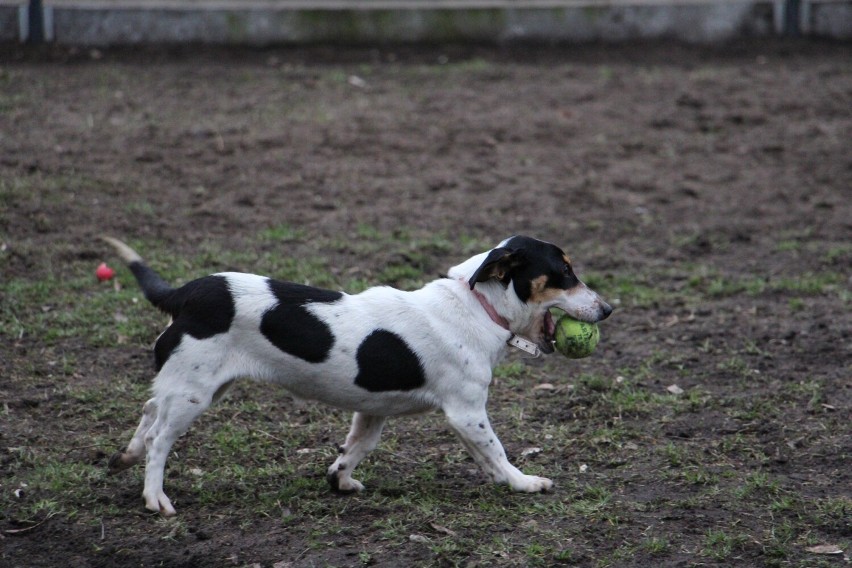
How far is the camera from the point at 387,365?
5289mm

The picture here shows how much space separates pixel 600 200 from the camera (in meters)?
10.3

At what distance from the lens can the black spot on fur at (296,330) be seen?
17.0ft

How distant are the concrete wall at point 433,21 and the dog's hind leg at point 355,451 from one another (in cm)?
892

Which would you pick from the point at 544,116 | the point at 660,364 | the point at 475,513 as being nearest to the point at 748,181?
the point at 544,116

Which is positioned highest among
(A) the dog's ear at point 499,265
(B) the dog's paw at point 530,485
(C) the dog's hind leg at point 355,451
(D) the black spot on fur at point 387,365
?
(A) the dog's ear at point 499,265

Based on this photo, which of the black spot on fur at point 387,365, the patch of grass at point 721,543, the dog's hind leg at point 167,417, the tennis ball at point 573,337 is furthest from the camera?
the tennis ball at point 573,337

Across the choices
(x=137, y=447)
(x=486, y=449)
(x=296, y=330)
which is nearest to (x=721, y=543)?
(x=486, y=449)

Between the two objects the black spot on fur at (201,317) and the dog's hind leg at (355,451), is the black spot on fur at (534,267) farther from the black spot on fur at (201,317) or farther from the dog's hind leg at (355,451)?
the black spot on fur at (201,317)

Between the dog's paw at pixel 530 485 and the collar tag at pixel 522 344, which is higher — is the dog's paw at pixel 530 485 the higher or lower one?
the lower one

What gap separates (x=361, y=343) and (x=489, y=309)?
684mm

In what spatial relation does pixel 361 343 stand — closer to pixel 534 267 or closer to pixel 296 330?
pixel 296 330

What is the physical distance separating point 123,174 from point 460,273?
5.28 metres

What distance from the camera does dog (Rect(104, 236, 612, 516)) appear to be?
5141 millimetres

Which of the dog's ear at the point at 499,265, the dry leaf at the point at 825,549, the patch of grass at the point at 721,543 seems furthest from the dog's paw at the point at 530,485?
the dry leaf at the point at 825,549
